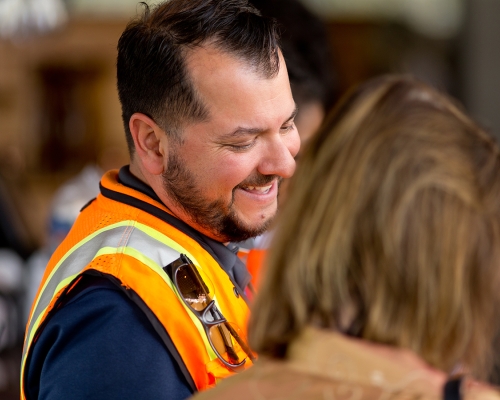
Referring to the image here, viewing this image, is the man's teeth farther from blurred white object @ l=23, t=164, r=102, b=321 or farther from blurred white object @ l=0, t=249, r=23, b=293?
blurred white object @ l=0, t=249, r=23, b=293

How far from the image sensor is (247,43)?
5.13 feet

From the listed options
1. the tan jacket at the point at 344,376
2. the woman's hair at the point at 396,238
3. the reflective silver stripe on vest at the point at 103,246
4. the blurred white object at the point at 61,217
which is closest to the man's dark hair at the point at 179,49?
the reflective silver stripe on vest at the point at 103,246

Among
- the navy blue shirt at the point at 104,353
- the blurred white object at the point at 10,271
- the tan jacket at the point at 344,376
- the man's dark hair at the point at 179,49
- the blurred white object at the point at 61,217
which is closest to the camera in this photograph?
the tan jacket at the point at 344,376

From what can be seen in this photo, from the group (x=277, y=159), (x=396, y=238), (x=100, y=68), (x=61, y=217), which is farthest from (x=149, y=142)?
(x=100, y=68)

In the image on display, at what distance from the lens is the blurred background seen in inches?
282

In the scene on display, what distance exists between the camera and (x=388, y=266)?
102 cm

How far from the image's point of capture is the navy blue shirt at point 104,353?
1.34m

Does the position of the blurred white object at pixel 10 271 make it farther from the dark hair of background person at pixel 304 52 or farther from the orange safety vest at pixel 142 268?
the orange safety vest at pixel 142 268

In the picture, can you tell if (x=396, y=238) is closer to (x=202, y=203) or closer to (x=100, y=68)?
(x=202, y=203)

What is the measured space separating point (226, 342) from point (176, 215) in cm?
29

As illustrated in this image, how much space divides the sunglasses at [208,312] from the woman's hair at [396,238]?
1.16 ft

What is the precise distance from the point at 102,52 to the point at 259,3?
17.2 feet

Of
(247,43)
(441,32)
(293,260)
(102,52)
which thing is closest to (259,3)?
(247,43)

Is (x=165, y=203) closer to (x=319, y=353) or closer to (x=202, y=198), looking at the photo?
(x=202, y=198)
